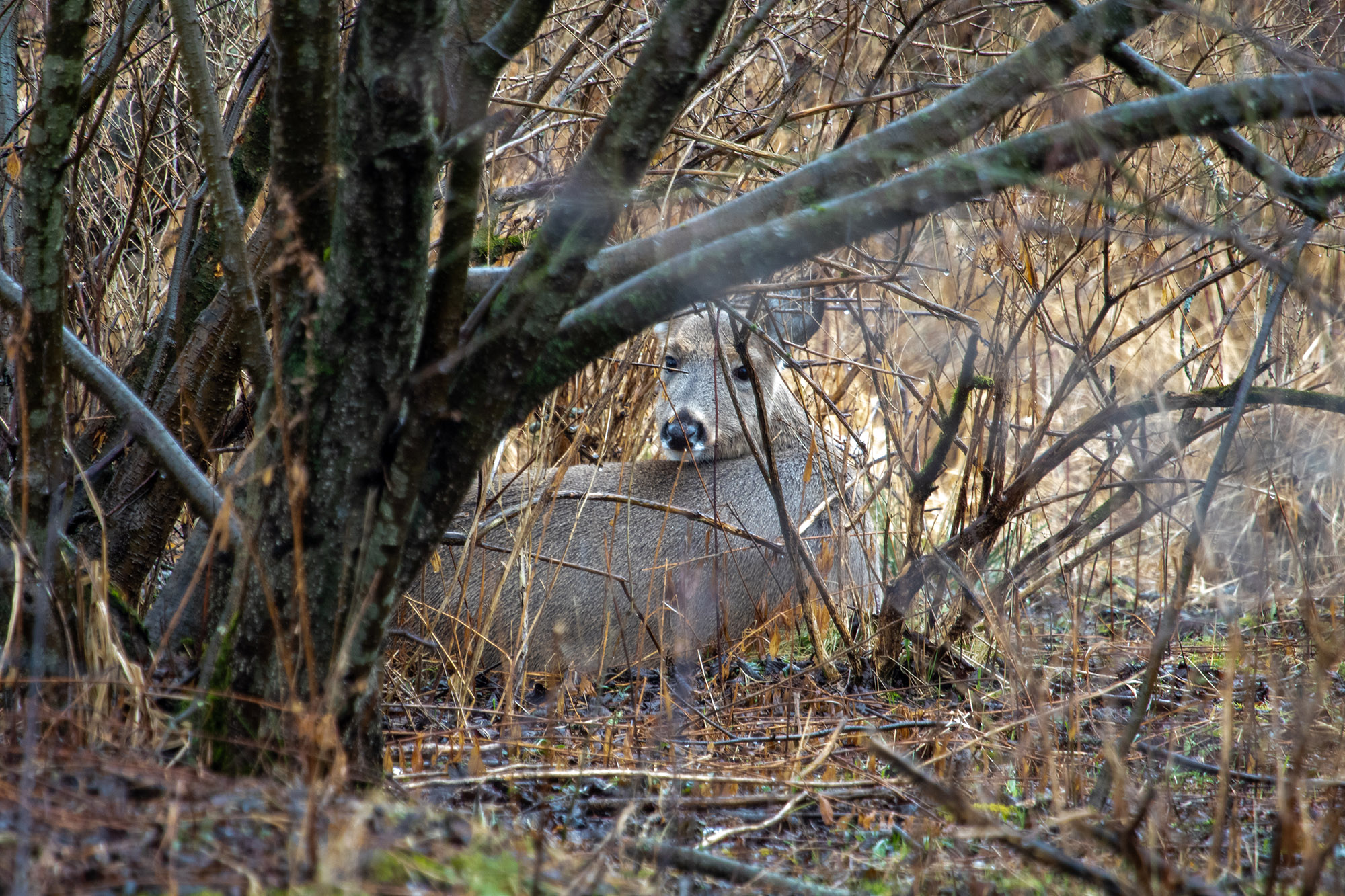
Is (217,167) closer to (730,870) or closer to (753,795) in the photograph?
(730,870)

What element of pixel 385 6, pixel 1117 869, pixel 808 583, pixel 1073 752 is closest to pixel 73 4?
pixel 385 6

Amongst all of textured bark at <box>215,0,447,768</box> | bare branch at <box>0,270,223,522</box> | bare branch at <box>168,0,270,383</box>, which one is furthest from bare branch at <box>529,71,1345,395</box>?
bare branch at <box>0,270,223,522</box>

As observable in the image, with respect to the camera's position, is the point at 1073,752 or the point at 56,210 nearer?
the point at 56,210

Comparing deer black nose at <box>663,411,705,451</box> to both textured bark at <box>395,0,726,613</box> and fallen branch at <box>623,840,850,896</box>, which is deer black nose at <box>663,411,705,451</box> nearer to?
textured bark at <box>395,0,726,613</box>

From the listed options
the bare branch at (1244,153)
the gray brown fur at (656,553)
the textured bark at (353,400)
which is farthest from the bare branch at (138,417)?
the bare branch at (1244,153)

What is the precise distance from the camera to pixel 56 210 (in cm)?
261

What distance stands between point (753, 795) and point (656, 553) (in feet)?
5.15

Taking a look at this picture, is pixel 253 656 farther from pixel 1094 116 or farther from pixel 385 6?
pixel 1094 116

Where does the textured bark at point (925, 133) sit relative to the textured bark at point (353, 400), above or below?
above

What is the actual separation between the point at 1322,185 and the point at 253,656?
2.49m

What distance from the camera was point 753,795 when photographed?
9.84 feet

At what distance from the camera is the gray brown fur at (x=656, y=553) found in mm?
4590

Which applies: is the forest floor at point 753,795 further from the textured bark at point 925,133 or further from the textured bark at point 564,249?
the textured bark at point 925,133

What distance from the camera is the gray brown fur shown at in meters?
4.59
